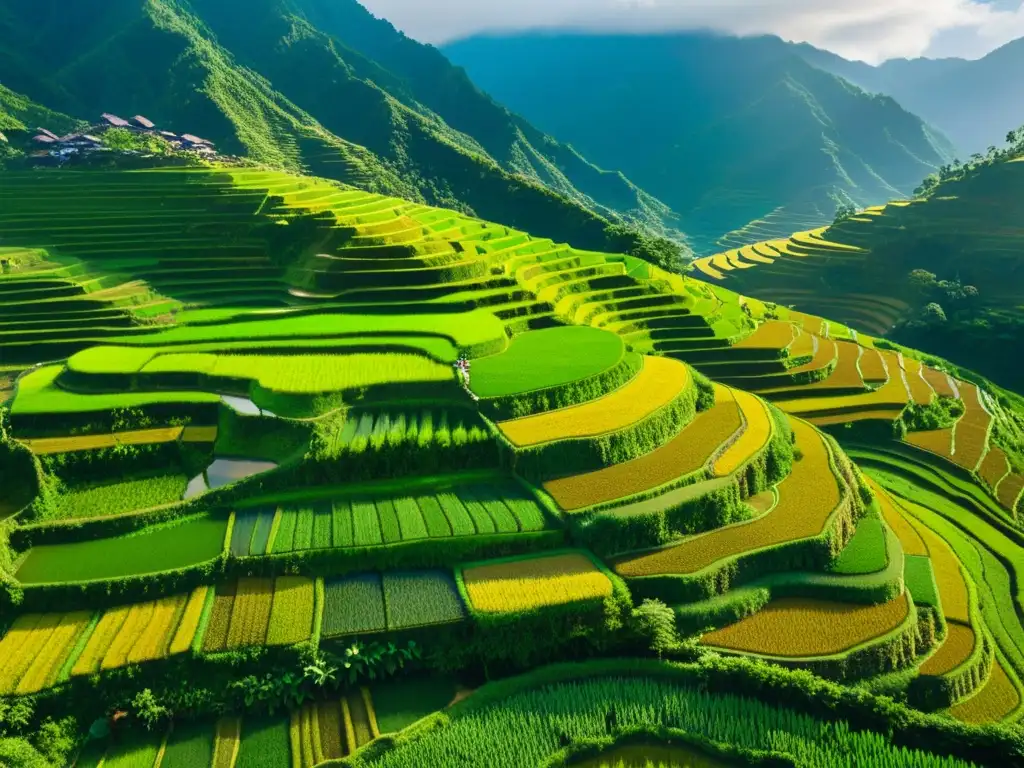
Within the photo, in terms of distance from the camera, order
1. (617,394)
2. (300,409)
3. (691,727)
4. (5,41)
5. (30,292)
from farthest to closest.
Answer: (5,41)
(30,292)
(617,394)
(300,409)
(691,727)

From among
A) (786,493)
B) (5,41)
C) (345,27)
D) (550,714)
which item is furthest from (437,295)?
(345,27)

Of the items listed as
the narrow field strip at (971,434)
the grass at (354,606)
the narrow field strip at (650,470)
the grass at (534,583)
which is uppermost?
the narrow field strip at (971,434)

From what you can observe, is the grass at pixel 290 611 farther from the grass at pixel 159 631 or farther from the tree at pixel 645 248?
the tree at pixel 645 248

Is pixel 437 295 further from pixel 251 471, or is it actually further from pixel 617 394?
pixel 251 471

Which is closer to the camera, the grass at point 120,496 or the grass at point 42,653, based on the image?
the grass at point 42,653

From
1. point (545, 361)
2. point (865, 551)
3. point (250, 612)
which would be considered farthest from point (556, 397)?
point (250, 612)

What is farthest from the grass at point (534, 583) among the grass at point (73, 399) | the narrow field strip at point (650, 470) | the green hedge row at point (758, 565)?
the grass at point (73, 399)
